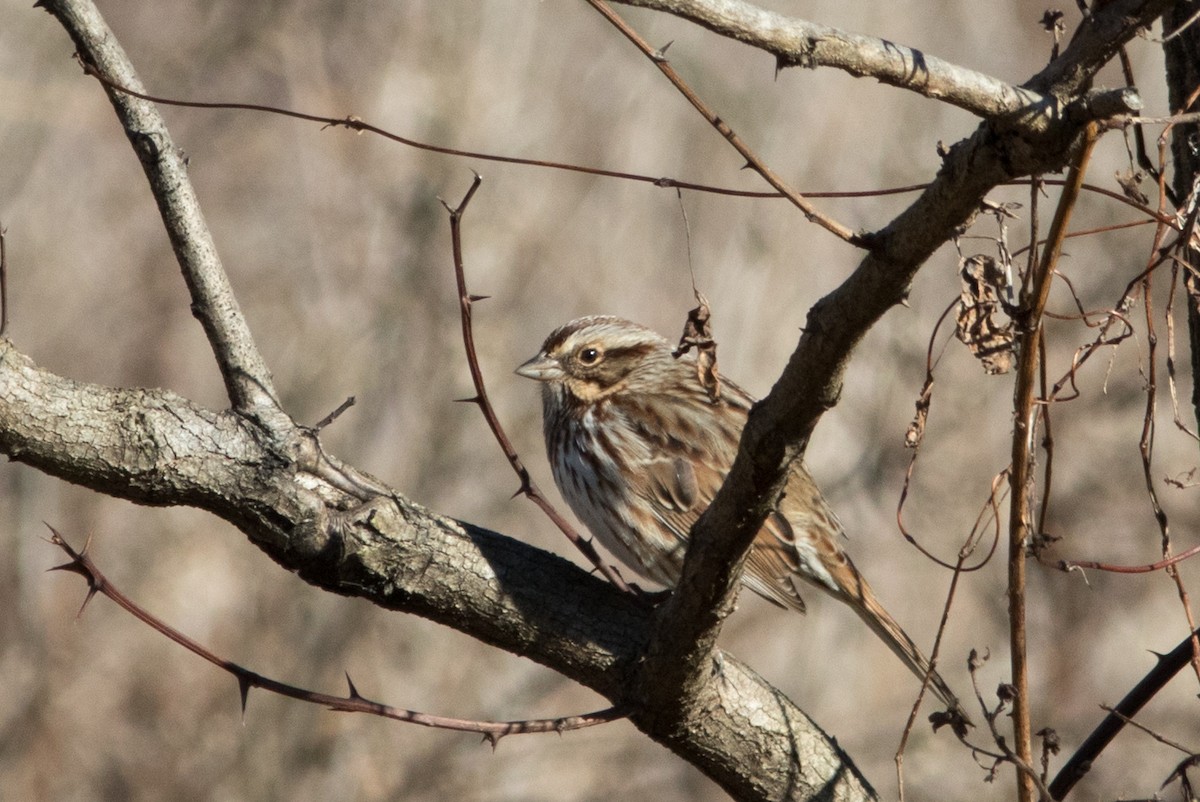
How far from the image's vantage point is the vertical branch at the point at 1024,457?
2.37m

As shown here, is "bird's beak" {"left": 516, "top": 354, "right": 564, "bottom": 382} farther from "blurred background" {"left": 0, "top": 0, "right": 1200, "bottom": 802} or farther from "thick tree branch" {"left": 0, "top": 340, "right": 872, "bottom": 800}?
"blurred background" {"left": 0, "top": 0, "right": 1200, "bottom": 802}

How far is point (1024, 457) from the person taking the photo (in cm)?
250

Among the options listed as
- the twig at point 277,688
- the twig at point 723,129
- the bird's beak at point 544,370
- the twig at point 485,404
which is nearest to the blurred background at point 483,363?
the bird's beak at point 544,370

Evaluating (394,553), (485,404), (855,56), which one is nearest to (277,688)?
(394,553)

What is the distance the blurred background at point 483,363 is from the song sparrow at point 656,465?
323 cm

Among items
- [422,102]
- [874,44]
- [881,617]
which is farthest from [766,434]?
[422,102]

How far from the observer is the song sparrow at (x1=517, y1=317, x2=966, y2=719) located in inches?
187

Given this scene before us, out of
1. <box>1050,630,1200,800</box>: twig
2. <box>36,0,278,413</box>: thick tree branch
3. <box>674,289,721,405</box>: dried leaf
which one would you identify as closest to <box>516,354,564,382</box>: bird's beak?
<box>36,0,278,413</box>: thick tree branch

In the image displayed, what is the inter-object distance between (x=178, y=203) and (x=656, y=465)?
7.33ft

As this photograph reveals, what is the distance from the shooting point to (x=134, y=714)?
8898 millimetres

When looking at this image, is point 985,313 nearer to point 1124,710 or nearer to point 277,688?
point 1124,710

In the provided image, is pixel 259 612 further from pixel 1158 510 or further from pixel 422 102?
pixel 1158 510

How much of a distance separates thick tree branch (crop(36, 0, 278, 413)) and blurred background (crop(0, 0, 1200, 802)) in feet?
16.8

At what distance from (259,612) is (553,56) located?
13.2 ft
